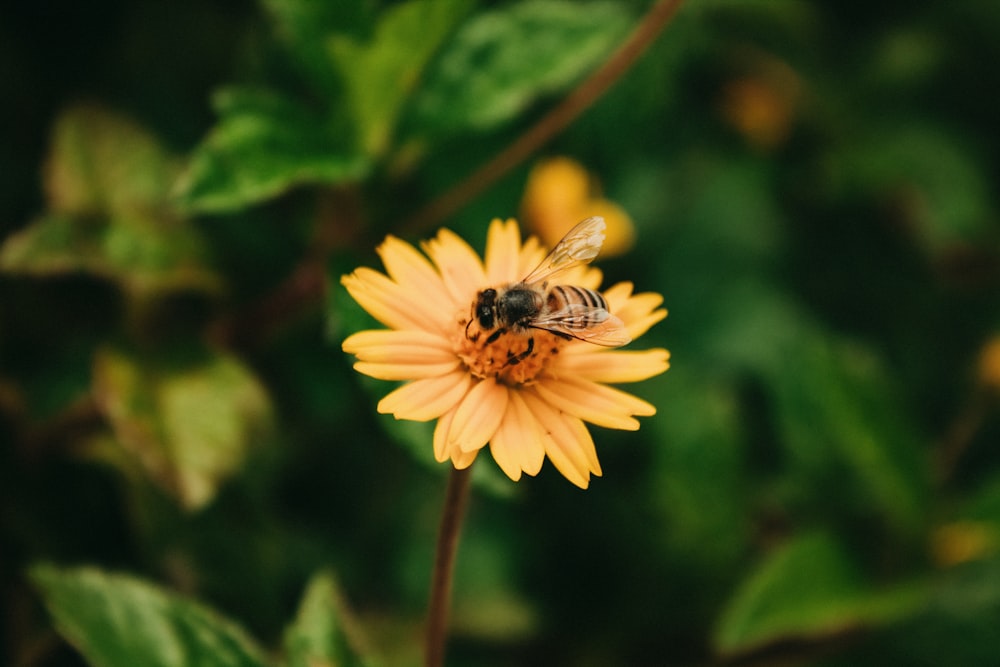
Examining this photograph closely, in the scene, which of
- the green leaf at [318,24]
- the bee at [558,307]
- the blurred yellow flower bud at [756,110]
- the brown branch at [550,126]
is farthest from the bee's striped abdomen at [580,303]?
the blurred yellow flower bud at [756,110]

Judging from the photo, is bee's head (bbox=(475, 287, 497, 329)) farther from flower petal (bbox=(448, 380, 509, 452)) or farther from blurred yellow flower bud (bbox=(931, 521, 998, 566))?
blurred yellow flower bud (bbox=(931, 521, 998, 566))

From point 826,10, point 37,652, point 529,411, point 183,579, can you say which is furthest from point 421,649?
point 826,10

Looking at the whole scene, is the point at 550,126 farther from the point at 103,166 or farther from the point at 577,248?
the point at 103,166

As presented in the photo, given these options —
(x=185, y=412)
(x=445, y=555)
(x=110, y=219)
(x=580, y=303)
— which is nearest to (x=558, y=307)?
(x=580, y=303)

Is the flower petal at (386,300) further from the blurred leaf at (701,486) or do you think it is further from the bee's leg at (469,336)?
the blurred leaf at (701,486)

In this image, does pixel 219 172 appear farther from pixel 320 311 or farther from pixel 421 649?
pixel 421 649

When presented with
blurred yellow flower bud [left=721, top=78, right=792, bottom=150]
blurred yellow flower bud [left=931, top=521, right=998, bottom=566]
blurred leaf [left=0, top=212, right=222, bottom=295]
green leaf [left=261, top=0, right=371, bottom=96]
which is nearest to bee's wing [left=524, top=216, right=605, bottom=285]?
green leaf [left=261, top=0, right=371, bottom=96]
